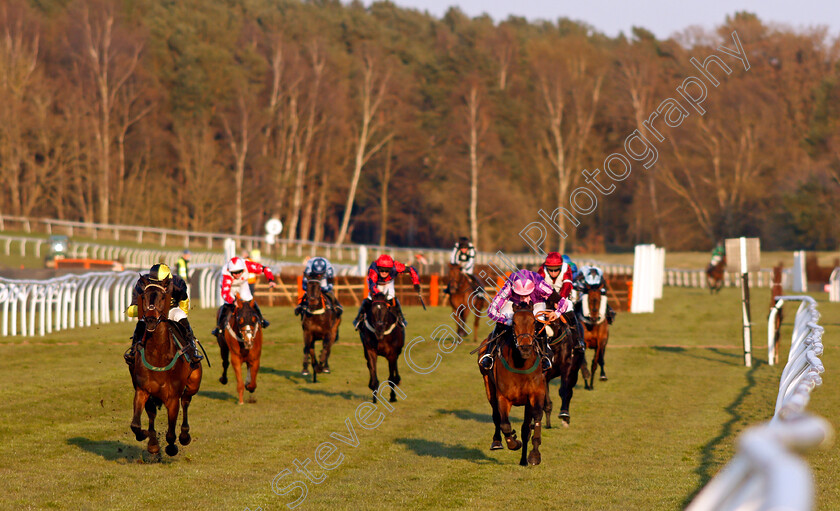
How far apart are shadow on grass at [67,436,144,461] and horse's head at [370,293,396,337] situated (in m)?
3.79

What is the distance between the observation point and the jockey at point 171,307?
8.56m

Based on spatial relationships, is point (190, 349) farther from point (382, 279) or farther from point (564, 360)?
point (382, 279)

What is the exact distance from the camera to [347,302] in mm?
29422

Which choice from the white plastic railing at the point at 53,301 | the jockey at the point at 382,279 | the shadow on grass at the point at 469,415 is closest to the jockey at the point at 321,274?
the jockey at the point at 382,279

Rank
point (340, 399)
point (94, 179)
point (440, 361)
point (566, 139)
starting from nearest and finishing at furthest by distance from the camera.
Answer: point (340, 399) → point (440, 361) → point (94, 179) → point (566, 139)

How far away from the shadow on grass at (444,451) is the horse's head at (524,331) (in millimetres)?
1329

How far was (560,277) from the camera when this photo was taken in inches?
432

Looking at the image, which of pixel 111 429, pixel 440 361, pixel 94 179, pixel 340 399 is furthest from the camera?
pixel 94 179

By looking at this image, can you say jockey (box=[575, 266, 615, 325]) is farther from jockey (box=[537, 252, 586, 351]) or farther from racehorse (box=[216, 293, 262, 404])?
racehorse (box=[216, 293, 262, 404])

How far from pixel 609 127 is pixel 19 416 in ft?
180

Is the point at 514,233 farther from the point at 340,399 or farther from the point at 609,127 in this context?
the point at 340,399

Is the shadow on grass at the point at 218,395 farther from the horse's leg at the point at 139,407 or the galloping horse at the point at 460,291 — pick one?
the galloping horse at the point at 460,291

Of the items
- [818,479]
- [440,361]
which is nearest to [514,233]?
[440,361]

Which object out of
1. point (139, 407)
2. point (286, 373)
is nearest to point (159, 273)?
point (139, 407)
